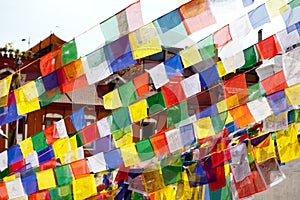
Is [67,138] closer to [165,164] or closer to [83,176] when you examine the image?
[83,176]

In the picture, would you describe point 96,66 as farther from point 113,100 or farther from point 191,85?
point 191,85

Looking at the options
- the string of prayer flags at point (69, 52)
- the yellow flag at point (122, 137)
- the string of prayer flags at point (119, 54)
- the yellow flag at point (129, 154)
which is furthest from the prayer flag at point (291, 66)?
the string of prayer flags at point (69, 52)

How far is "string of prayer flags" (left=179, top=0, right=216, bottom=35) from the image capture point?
22.5 ft

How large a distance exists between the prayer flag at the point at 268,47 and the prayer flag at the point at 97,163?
2.32m

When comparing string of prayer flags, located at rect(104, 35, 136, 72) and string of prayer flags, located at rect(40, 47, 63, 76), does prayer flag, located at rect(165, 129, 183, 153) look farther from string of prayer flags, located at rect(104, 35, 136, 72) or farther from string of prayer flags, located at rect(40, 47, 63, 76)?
string of prayer flags, located at rect(40, 47, 63, 76)

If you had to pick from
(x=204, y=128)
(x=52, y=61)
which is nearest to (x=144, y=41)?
(x=52, y=61)

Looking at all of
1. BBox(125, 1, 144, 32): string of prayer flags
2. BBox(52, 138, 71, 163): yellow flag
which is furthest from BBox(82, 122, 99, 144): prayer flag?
BBox(125, 1, 144, 32): string of prayer flags

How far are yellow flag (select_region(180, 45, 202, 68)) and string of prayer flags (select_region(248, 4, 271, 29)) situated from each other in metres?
0.82

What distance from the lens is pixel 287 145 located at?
7.99m

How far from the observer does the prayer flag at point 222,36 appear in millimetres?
7352

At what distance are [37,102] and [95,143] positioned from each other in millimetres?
992

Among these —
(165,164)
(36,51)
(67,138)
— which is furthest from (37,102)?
(36,51)

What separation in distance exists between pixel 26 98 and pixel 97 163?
1.19 meters

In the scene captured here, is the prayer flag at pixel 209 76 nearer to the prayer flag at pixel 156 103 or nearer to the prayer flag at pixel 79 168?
the prayer flag at pixel 156 103
